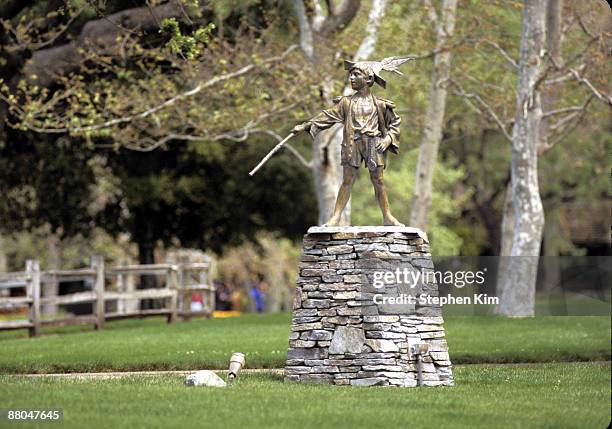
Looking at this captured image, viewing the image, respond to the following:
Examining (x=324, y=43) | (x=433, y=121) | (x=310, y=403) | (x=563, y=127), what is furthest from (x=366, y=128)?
(x=563, y=127)

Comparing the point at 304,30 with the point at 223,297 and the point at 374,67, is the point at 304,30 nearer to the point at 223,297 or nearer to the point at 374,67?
the point at 374,67

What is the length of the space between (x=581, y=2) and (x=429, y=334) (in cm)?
1675

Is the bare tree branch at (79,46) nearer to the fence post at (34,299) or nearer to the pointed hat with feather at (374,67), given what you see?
the fence post at (34,299)

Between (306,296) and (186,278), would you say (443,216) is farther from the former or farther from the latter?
(306,296)

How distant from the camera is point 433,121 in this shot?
108 feet

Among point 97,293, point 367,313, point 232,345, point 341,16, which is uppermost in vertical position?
point 341,16

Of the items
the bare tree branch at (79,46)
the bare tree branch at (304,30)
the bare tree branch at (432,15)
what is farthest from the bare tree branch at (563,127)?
the bare tree branch at (79,46)

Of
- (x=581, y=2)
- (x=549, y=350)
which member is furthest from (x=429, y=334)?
(x=581, y=2)

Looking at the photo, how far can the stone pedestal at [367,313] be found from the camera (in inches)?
626

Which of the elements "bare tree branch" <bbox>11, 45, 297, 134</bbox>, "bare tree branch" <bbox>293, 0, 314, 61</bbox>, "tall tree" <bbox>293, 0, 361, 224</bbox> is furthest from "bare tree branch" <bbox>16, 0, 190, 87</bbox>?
"tall tree" <bbox>293, 0, 361, 224</bbox>

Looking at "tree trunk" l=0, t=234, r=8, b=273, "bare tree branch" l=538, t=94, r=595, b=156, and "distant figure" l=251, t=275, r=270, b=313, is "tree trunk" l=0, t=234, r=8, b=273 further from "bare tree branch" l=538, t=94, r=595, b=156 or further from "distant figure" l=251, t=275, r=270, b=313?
"bare tree branch" l=538, t=94, r=595, b=156

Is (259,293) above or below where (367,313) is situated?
above

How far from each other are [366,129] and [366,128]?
0.01 m

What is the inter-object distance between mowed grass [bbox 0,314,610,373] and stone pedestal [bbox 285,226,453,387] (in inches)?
150
